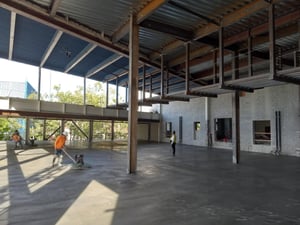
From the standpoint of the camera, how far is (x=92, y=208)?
5355 mm

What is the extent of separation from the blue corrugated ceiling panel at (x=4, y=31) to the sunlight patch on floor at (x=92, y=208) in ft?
33.8

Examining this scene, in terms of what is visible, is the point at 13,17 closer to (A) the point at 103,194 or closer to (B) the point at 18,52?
(B) the point at 18,52

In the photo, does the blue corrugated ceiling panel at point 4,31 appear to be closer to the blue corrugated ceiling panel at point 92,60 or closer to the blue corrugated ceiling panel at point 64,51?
the blue corrugated ceiling panel at point 64,51

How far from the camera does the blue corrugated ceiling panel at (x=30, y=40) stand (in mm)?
13438

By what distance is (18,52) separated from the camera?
59.0 ft

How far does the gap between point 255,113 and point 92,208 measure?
16.1 metres

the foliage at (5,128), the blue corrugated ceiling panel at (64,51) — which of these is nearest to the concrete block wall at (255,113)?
the blue corrugated ceiling panel at (64,51)

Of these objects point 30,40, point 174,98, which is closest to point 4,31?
point 30,40

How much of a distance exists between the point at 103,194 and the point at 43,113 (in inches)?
597

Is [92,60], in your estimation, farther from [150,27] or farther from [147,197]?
[147,197]

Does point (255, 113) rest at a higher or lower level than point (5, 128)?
higher

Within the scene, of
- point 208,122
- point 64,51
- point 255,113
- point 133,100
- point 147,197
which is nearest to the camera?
point 147,197

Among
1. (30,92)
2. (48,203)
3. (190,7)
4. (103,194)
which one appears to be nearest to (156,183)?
(103,194)

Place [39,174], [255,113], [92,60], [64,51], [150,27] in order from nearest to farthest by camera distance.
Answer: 1. [39,174]
2. [150,27]
3. [64,51]
4. [255,113]
5. [92,60]
